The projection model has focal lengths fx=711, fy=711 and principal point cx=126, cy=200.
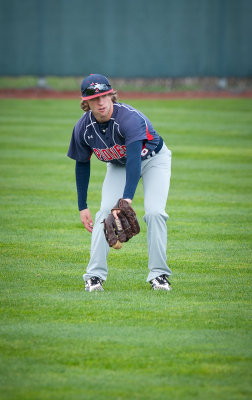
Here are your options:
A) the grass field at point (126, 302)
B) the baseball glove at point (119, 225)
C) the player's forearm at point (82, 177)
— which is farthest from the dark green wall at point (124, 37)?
the baseball glove at point (119, 225)

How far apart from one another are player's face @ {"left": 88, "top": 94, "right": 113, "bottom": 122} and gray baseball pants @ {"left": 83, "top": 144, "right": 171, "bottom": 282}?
0.56 m

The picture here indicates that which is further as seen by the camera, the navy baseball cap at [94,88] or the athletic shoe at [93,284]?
the athletic shoe at [93,284]

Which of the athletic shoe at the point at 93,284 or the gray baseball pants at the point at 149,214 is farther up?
the gray baseball pants at the point at 149,214

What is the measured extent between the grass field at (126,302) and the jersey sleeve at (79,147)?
1.05 m

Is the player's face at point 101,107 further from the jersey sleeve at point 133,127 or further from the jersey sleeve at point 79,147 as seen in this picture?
the jersey sleeve at point 79,147

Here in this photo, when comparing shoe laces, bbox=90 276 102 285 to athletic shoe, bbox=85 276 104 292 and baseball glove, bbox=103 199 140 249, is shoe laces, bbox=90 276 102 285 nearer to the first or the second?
athletic shoe, bbox=85 276 104 292

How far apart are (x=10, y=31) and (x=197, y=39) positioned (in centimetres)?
703

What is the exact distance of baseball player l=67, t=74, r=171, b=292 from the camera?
17.3ft

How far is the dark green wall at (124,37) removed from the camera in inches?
1035

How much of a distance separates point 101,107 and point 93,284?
55.0 inches

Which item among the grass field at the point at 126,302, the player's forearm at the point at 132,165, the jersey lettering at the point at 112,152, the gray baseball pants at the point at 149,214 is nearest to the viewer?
the grass field at the point at 126,302

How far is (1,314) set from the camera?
4.98 metres

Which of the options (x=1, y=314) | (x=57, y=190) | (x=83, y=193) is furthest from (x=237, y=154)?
(x=1, y=314)

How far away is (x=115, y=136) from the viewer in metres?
Result: 5.38
